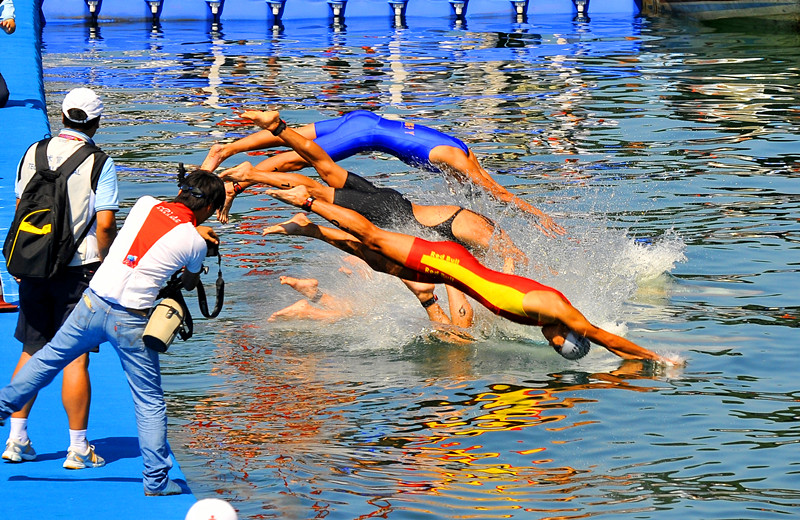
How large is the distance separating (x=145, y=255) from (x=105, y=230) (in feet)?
1.69

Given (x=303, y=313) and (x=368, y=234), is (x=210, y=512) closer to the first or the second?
(x=368, y=234)

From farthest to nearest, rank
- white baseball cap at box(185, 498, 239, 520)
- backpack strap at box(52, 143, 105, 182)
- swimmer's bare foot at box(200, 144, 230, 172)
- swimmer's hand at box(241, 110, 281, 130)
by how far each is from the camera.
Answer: swimmer's bare foot at box(200, 144, 230, 172) < swimmer's hand at box(241, 110, 281, 130) < backpack strap at box(52, 143, 105, 182) < white baseball cap at box(185, 498, 239, 520)

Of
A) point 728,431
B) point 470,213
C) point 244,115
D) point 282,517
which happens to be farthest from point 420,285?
point 282,517

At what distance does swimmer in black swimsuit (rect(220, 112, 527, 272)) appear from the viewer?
851 centimetres

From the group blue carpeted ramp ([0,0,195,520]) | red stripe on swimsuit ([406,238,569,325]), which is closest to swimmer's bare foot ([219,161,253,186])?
red stripe on swimsuit ([406,238,569,325])

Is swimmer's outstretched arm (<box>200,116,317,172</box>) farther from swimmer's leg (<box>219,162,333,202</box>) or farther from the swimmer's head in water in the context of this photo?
the swimmer's head in water

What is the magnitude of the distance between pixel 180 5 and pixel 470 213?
64.4 ft

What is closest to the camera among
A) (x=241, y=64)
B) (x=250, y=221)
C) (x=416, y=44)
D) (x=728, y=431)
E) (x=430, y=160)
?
(x=728, y=431)

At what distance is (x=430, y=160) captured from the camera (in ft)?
30.4

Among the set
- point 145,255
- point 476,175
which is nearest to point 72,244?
point 145,255

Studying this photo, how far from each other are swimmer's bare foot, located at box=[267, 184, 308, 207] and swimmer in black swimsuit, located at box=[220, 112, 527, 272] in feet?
1.38

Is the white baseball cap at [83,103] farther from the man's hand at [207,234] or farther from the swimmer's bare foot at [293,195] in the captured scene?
the swimmer's bare foot at [293,195]

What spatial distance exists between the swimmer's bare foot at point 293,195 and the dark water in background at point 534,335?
3.96 ft

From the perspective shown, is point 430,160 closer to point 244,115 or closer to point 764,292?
point 244,115
